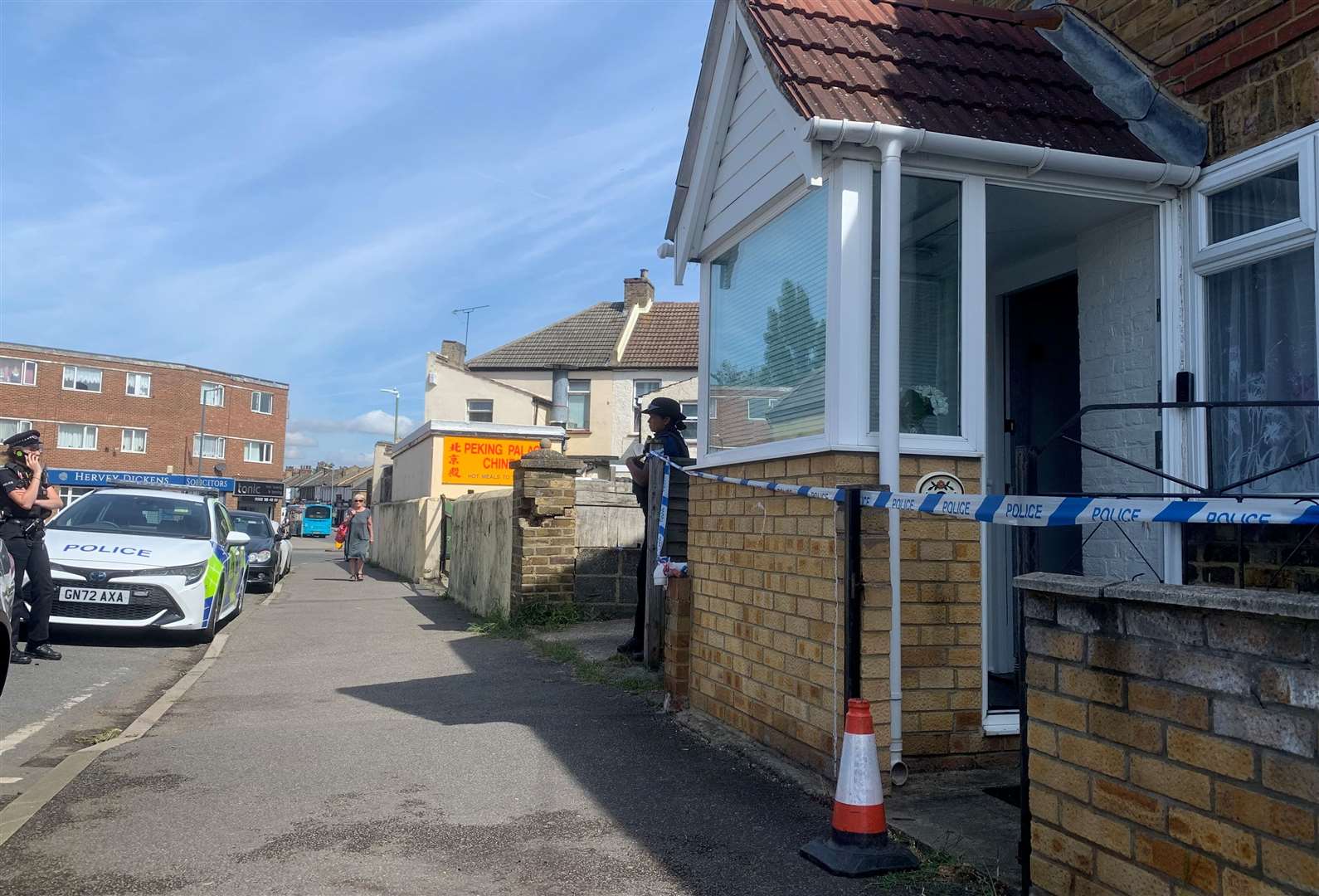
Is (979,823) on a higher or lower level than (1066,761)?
lower

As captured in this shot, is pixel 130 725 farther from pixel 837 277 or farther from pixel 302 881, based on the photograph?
pixel 837 277

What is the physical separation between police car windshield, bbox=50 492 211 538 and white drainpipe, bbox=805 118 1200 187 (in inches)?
339

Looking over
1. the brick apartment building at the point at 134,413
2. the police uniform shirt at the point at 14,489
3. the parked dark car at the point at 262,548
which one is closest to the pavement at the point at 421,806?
the police uniform shirt at the point at 14,489

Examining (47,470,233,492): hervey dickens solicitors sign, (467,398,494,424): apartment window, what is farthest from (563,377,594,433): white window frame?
(47,470,233,492): hervey dickens solicitors sign

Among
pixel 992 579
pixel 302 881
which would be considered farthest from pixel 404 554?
pixel 302 881

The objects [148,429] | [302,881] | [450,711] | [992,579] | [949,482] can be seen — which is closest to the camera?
[302,881]

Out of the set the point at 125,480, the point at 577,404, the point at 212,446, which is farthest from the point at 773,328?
the point at 212,446

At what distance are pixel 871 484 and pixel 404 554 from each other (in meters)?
19.2

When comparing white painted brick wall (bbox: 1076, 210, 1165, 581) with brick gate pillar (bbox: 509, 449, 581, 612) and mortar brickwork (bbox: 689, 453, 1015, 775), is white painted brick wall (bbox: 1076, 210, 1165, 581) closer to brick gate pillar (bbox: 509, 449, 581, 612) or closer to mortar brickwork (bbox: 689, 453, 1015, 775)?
mortar brickwork (bbox: 689, 453, 1015, 775)

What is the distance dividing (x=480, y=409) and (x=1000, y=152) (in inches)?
1437

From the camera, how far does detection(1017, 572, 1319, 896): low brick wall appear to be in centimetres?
238

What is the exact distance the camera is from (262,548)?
60.0 feet

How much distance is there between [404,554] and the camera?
2253cm

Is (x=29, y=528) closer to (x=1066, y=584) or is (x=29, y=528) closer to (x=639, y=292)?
(x=1066, y=584)
